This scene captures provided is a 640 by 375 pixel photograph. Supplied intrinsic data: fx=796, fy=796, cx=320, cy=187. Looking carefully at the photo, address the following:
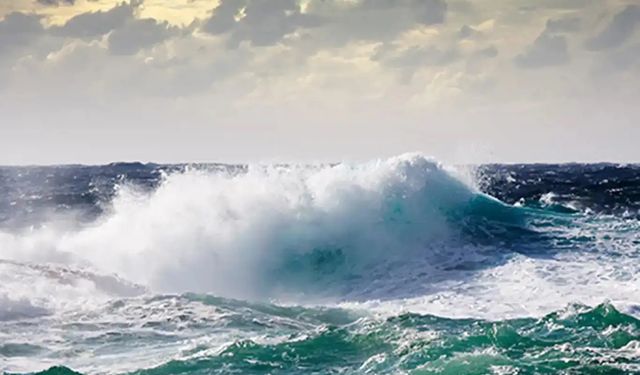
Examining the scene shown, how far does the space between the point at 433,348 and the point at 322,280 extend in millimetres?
9708

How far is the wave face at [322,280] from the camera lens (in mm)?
11909

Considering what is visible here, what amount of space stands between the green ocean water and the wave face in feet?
0.15

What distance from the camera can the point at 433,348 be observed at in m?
11.9

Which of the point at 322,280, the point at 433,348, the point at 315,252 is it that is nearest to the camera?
the point at 433,348

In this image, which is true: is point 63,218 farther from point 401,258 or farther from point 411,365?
point 411,365

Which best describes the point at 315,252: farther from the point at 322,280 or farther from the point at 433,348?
the point at 433,348

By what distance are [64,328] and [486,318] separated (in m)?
7.78

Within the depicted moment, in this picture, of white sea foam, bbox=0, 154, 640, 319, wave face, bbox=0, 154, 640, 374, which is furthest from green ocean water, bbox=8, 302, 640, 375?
white sea foam, bbox=0, 154, 640, 319

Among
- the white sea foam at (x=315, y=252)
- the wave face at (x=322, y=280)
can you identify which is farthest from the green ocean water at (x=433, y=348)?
the white sea foam at (x=315, y=252)

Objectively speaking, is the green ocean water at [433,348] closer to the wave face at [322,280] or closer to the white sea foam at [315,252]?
the wave face at [322,280]

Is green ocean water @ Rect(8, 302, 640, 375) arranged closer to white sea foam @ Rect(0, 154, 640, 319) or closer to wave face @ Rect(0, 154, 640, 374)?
wave face @ Rect(0, 154, 640, 374)

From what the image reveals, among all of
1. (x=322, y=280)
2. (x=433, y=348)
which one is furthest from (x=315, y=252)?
(x=433, y=348)

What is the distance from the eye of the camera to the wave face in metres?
11.9

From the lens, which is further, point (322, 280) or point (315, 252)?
point (315, 252)
